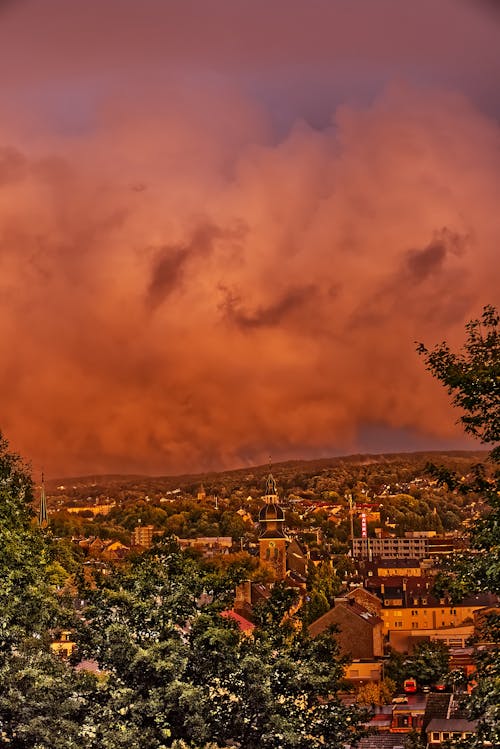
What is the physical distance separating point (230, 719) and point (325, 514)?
419ft

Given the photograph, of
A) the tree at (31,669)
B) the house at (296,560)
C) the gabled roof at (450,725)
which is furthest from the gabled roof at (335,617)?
the house at (296,560)

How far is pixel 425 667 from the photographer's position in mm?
40156

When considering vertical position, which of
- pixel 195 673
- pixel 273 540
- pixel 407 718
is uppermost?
pixel 273 540

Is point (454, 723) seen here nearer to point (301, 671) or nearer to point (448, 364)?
point (301, 671)

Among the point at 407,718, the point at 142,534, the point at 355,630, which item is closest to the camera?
the point at 407,718

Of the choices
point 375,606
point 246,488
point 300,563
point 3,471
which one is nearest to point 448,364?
point 3,471

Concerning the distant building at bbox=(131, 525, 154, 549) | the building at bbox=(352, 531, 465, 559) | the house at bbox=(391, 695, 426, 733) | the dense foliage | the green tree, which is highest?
the distant building at bbox=(131, 525, 154, 549)

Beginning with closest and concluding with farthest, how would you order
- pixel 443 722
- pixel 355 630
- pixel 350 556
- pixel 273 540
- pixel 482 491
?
pixel 482 491 < pixel 443 722 < pixel 355 630 < pixel 273 540 < pixel 350 556

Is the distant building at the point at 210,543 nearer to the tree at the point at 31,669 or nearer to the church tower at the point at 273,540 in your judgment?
the church tower at the point at 273,540

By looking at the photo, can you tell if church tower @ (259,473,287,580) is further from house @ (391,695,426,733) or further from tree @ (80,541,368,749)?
tree @ (80,541,368,749)

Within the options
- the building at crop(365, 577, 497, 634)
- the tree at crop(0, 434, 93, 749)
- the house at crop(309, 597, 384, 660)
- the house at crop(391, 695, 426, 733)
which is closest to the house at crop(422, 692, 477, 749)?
the house at crop(391, 695, 426, 733)

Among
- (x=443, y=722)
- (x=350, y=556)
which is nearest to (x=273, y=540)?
(x=350, y=556)

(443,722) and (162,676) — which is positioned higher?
(162,676)

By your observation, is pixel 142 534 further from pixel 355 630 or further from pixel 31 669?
pixel 31 669
